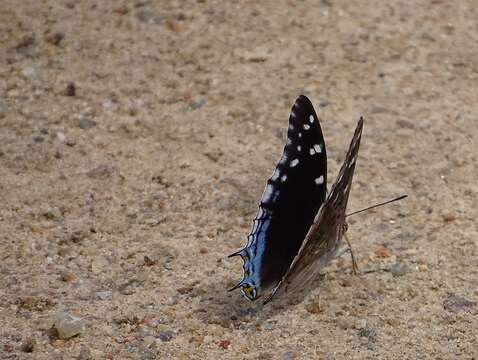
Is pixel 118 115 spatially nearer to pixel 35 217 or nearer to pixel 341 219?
pixel 35 217

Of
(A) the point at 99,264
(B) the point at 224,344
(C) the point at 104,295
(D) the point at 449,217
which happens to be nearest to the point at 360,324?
(B) the point at 224,344

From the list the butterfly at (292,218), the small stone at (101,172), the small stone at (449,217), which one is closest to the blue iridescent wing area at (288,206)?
the butterfly at (292,218)

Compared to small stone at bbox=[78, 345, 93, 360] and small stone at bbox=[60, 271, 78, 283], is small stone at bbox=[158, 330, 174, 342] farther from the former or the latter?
small stone at bbox=[60, 271, 78, 283]

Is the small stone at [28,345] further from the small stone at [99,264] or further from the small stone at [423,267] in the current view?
the small stone at [423,267]

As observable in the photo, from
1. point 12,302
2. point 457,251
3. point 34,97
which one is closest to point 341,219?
point 457,251

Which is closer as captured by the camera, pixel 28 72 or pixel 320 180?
pixel 320 180

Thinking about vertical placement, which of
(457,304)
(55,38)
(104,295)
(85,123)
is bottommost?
(457,304)

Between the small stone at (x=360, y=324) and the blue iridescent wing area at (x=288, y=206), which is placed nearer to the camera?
the blue iridescent wing area at (x=288, y=206)

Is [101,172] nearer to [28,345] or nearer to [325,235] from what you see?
[28,345]

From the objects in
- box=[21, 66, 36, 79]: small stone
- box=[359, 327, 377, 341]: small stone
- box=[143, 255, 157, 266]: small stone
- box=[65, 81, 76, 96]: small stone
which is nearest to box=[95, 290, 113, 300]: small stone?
box=[143, 255, 157, 266]: small stone
